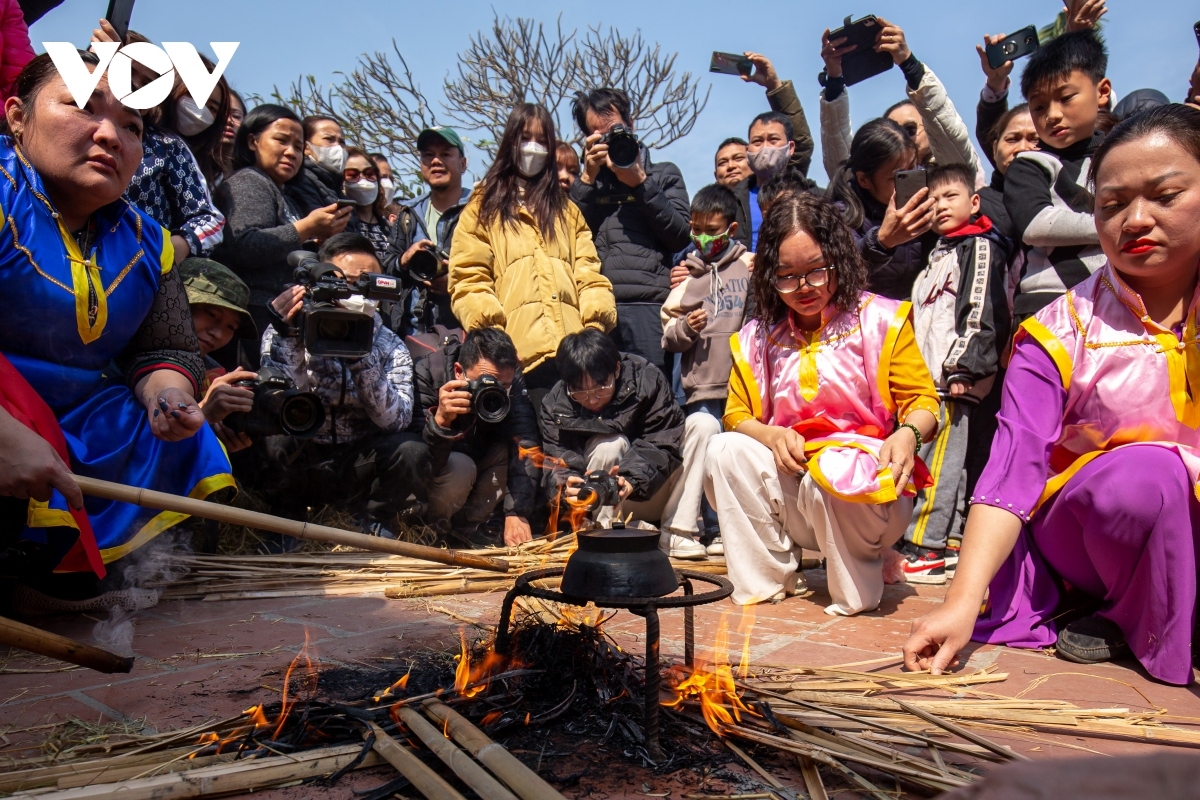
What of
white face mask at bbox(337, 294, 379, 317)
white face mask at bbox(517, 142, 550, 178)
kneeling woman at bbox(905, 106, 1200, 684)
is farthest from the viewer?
white face mask at bbox(517, 142, 550, 178)

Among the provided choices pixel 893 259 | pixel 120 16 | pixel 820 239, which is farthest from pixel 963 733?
pixel 120 16

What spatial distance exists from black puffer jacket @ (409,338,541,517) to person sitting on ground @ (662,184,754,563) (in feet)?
2.96

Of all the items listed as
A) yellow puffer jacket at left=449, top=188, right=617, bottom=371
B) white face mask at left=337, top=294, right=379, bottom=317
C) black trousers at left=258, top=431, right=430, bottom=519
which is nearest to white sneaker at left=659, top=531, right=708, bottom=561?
yellow puffer jacket at left=449, top=188, right=617, bottom=371

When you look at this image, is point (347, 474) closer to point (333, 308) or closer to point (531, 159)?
point (333, 308)

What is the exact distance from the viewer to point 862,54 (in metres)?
5.29

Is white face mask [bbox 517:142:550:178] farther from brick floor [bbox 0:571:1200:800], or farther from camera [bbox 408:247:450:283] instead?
brick floor [bbox 0:571:1200:800]

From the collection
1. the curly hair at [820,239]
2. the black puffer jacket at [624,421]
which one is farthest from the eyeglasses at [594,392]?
the curly hair at [820,239]

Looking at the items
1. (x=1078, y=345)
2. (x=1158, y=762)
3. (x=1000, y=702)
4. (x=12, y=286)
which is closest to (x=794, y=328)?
(x=1078, y=345)

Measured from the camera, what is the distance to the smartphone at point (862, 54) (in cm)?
518

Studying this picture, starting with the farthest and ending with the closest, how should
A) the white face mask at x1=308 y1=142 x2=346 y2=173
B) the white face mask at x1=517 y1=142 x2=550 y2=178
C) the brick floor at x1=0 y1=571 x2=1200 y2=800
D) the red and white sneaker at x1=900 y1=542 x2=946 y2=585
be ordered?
the white face mask at x1=308 y1=142 x2=346 y2=173 < the white face mask at x1=517 y1=142 x2=550 y2=178 < the red and white sneaker at x1=900 y1=542 x2=946 y2=585 < the brick floor at x1=0 y1=571 x2=1200 y2=800

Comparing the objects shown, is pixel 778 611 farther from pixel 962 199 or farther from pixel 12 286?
pixel 12 286

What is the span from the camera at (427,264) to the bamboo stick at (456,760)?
395cm

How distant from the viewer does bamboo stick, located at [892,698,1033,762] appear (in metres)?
1.77

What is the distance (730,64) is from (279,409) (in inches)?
160
